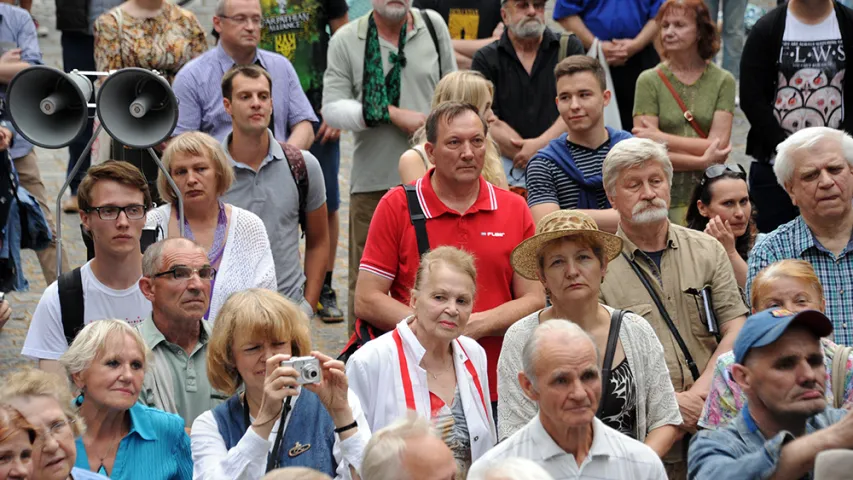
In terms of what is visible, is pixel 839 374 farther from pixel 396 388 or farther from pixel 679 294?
pixel 396 388

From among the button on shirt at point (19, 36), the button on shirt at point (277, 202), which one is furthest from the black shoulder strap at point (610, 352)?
the button on shirt at point (19, 36)

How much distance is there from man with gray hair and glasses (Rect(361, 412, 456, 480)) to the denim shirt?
86cm

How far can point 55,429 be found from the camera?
524 cm

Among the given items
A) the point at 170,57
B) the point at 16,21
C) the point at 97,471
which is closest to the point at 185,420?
the point at 97,471

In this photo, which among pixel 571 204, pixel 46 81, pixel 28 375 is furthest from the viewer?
pixel 571 204

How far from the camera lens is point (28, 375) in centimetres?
541

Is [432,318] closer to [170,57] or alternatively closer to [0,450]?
[0,450]

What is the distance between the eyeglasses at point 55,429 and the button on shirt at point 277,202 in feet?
9.38

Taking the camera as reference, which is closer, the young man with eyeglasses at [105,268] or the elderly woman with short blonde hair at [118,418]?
the elderly woman with short blonde hair at [118,418]

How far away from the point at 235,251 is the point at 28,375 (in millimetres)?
2067

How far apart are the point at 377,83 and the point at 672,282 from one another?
10.5ft

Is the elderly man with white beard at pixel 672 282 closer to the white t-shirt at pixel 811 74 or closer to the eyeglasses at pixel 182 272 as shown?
the eyeglasses at pixel 182 272

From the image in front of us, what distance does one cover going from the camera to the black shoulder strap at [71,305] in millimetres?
6680

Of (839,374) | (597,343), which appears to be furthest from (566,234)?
(839,374)
